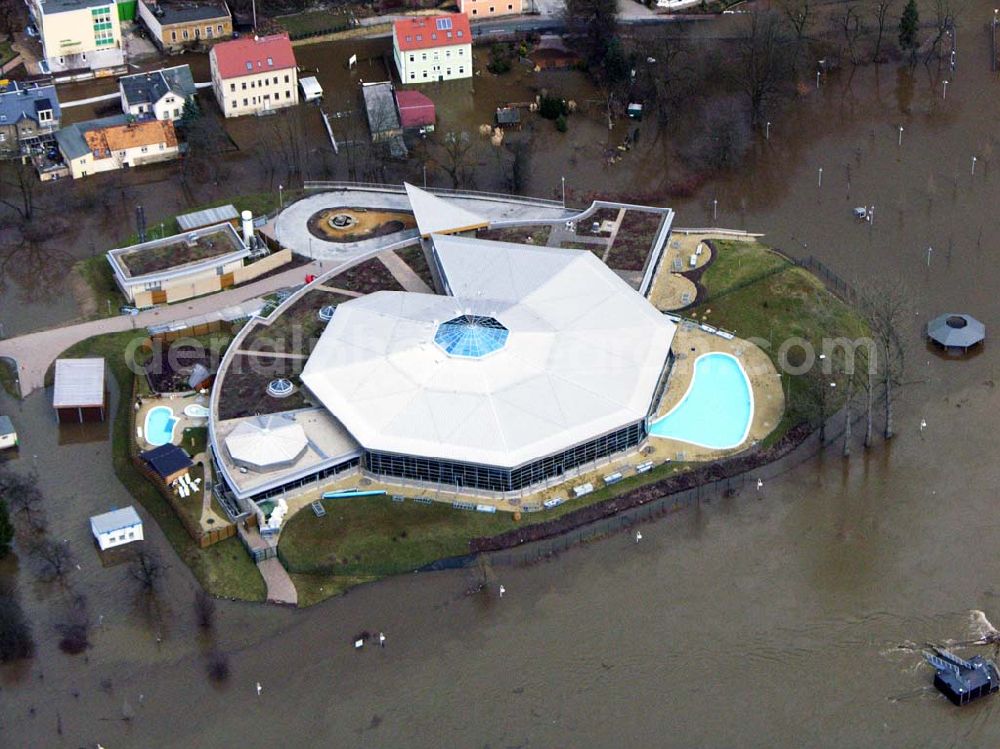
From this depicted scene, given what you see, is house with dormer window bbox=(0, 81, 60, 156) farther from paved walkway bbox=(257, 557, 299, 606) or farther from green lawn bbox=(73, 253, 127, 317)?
paved walkway bbox=(257, 557, 299, 606)

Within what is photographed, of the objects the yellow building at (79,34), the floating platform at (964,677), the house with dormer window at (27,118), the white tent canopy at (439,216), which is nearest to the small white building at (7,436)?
the white tent canopy at (439,216)

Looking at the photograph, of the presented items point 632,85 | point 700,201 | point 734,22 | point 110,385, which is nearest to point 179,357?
point 110,385

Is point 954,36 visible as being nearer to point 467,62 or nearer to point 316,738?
point 467,62

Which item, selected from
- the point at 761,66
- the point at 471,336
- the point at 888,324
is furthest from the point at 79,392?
the point at 761,66

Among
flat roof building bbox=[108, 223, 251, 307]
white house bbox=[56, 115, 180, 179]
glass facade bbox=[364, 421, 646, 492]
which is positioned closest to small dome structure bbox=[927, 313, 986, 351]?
glass facade bbox=[364, 421, 646, 492]

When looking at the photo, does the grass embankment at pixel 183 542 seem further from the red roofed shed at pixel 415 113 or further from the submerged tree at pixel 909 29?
the submerged tree at pixel 909 29

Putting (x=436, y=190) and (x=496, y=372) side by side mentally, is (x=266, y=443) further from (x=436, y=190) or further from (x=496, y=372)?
(x=436, y=190)
